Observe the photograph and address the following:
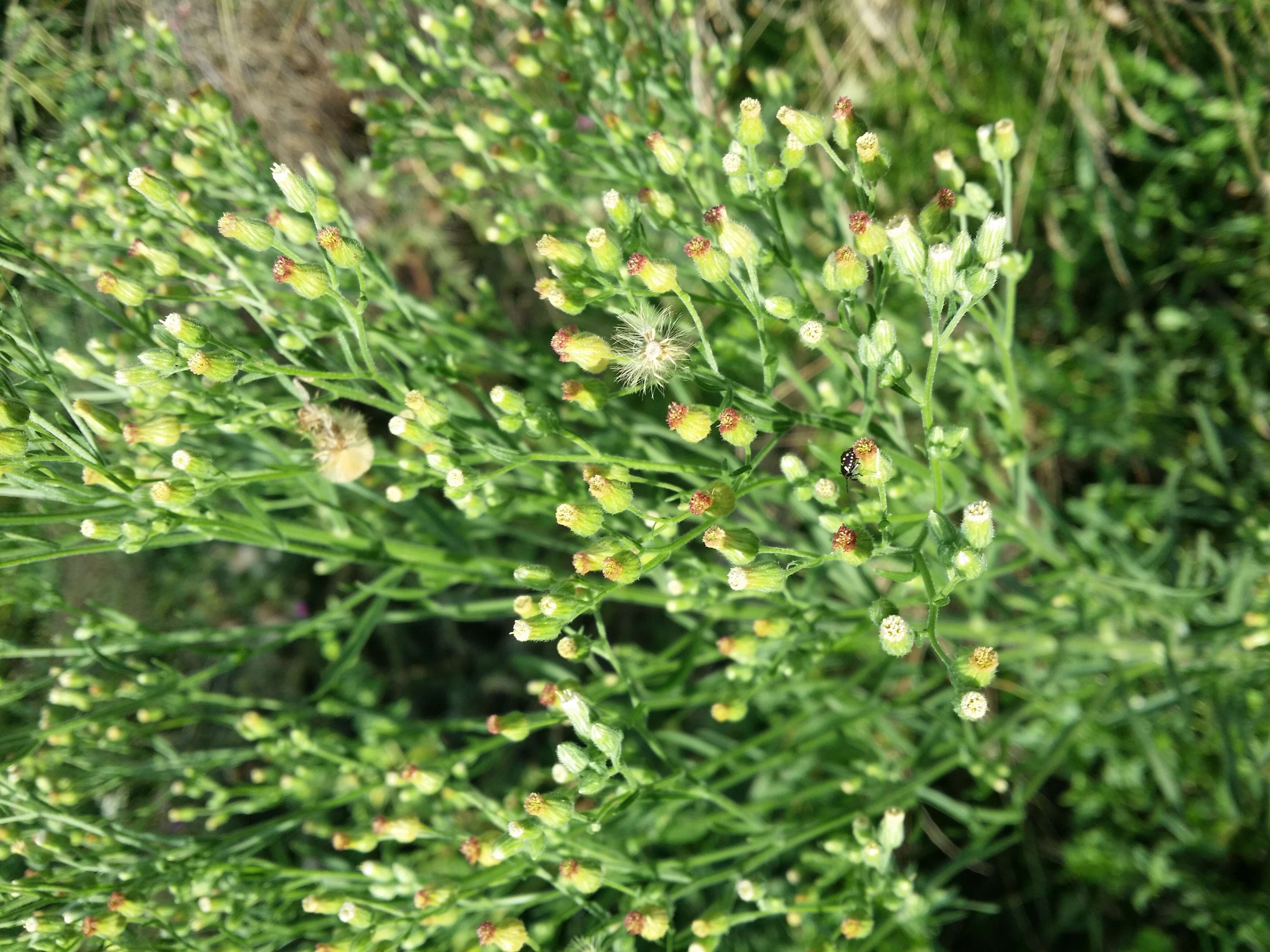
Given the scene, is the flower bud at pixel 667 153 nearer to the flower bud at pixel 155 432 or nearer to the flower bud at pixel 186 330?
the flower bud at pixel 186 330

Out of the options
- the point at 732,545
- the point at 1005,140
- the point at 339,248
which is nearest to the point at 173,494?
the point at 339,248

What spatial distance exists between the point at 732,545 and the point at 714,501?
0.08m

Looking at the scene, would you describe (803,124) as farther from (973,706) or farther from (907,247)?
(973,706)

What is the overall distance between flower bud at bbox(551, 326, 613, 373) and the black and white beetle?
507 millimetres

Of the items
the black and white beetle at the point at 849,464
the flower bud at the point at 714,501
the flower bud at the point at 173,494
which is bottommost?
the black and white beetle at the point at 849,464

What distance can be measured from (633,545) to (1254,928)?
253cm

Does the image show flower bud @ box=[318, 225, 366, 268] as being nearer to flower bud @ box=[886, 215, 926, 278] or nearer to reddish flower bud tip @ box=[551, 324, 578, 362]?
reddish flower bud tip @ box=[551, 324, 578, 362]

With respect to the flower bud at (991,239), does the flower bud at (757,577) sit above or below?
below

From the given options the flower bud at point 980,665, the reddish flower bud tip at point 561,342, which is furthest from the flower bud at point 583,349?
the flower bud at point 980,665

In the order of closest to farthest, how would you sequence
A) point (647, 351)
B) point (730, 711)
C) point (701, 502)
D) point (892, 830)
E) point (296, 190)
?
point (701, 502) < point (647, 351) < point (296, 190) < point (892, 830) < point (730, 711)

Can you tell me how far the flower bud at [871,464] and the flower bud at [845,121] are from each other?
0.62m

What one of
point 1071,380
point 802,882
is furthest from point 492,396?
point 1071,380

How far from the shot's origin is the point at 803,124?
1.65 meters

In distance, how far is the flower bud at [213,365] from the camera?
1.62 m
